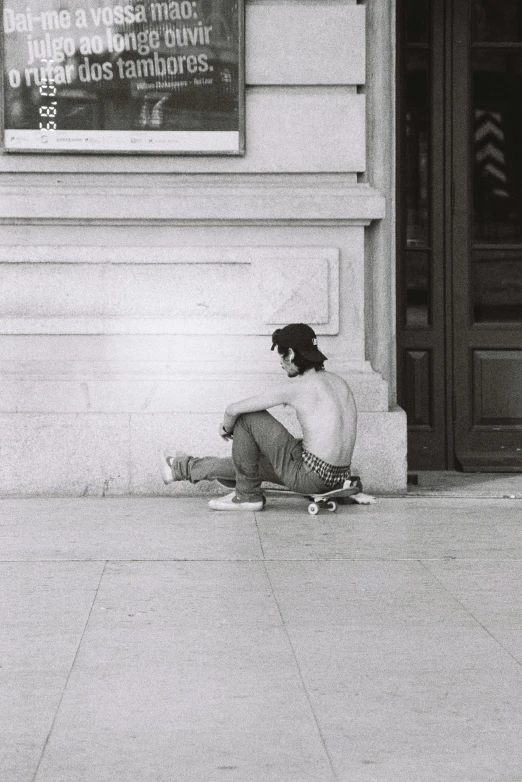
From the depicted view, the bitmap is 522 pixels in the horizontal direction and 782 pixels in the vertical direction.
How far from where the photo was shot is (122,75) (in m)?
8.75

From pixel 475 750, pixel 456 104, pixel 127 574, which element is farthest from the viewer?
pixel 456 104

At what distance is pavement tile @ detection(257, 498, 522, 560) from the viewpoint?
6855 mm

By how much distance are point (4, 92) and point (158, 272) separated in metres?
1.63

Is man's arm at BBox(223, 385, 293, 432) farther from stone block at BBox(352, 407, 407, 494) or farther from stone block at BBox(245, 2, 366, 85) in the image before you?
stone block at BBox(245, 2, 366, 85)

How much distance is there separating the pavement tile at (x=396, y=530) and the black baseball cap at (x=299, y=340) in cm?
103

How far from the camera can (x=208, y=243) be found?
29.0ft

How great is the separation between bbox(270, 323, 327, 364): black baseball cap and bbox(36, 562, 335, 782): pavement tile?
7.01ft

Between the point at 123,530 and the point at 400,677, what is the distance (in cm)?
316

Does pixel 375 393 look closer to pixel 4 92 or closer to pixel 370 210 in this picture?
pixel 370 210

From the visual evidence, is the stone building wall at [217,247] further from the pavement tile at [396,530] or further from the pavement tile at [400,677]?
the pavement tile at [400,677]

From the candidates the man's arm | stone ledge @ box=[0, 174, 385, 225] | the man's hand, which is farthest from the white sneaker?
stone ledge @ box=[0, 174, 385, 225]

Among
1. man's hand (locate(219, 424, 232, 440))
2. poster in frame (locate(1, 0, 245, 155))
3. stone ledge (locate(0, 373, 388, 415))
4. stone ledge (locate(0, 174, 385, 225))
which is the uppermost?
poster in frame (locate(1, 0, 245, 155))

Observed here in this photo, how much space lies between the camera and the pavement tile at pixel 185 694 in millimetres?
3742

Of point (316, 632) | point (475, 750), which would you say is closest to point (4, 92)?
point (316, 632)
